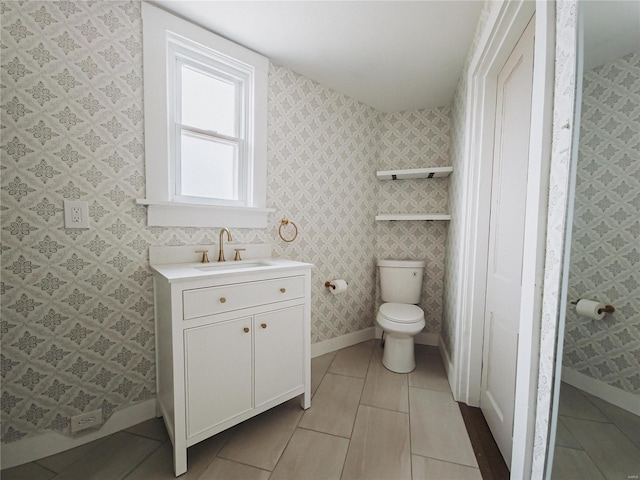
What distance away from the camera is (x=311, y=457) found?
1.34 m

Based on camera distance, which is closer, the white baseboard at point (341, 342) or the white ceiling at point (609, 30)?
the white ceiling at point (609, 30)

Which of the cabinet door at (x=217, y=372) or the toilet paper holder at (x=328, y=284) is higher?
the toilet paper holder at (x=328, y=284)

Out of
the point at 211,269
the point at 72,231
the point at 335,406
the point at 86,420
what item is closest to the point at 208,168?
the point at 211,269

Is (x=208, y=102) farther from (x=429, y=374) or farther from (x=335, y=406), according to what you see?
(x=429, y=374)

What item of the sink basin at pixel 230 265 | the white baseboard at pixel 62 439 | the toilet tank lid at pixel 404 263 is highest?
the sink basin at pixel 230 265

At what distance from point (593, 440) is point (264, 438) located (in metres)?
1.39

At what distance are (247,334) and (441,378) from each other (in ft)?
5.06

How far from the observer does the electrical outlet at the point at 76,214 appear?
52.4 inches

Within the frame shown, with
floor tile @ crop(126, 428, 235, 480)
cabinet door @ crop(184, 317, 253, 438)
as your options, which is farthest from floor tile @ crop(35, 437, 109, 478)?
cabinet door @ crop(184, 317, 253, 438)

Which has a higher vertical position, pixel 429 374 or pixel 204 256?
pixel 204 256

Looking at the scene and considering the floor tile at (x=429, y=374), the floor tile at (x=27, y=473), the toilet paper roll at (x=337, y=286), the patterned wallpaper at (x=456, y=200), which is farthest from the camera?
the toilet paper roll at (x=337, y=286)

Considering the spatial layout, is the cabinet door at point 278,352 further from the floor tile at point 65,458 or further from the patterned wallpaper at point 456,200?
the patterned wallpaper at point 456,200

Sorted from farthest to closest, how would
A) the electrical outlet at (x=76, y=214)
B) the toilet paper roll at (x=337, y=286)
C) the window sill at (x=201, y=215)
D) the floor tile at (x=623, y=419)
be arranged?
the toilet paper roll at (x=337, y=286) → the window sill at (x=201, y=215) → the electrical outlet at (x=76, y=214) → the floor tile at (x=623, y=419)

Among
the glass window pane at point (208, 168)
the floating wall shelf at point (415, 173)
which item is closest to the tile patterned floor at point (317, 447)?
the glass window pane at point (208, 168)
